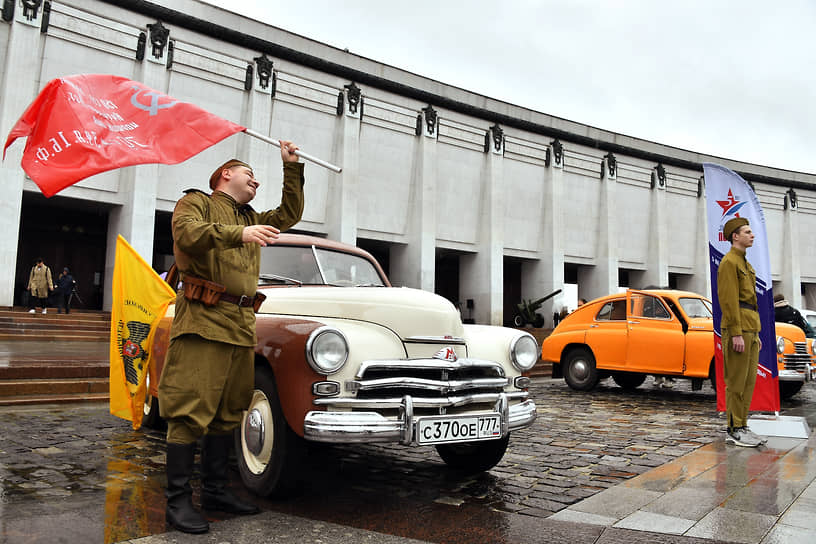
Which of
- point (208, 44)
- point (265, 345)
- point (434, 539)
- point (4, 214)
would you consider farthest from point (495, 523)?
point (208, 44)

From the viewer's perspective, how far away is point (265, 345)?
12.4ft

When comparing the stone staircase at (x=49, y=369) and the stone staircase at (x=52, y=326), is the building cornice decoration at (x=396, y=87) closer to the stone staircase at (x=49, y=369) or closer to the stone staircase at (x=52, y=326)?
the stone staircase at (x=52, y=326)

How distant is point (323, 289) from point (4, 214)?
1976 cm

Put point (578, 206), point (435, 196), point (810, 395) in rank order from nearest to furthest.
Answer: point (810, 395) < point (435, 196) < point (578, 206)

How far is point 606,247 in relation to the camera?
117ft

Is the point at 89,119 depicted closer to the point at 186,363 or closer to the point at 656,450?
the point at 186,363

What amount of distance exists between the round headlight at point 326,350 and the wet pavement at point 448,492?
0.65 meters

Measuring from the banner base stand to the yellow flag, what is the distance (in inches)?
238

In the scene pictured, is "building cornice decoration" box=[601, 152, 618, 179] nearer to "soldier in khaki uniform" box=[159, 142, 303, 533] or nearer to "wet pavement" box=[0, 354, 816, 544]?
"wet pavement" box=[0, 354, 816, 544]

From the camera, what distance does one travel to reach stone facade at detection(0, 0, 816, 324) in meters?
21.5

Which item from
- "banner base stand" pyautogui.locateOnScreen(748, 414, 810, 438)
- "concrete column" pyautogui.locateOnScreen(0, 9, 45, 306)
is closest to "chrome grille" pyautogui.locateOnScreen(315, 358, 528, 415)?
"banner base stand" pyautogui.locateOnScreen(748, 414, 810, 438)

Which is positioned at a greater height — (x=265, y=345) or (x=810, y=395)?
(x=265, y=345)

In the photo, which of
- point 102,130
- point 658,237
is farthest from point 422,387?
point 658,237

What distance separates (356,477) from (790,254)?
149 ft
